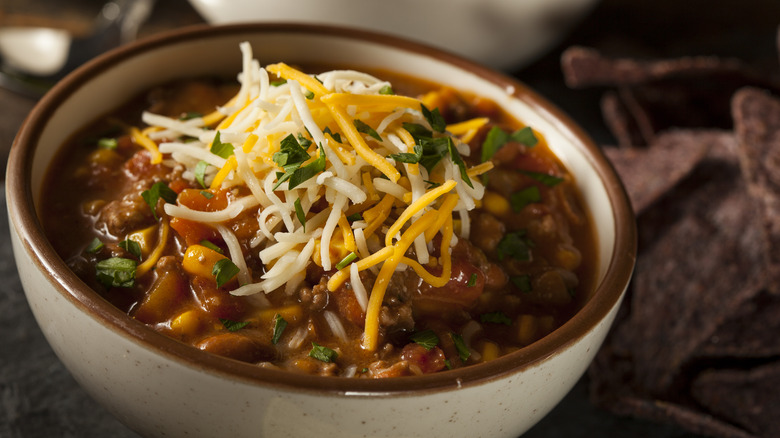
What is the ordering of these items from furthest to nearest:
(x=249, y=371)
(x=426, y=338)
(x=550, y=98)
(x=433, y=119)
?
1. (x=550, y=98)
2. (x=433, y=119)
3. (x=426, y=338)
4. (x=249, y=371)

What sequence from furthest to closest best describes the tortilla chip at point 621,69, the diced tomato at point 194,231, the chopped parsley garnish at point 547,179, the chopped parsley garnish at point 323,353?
the tortilla chip at point 621,69
the chopped parsley garnish at point 547,179
the diced tomato at point 194,231
the chopped parsley garnish at point 323,353

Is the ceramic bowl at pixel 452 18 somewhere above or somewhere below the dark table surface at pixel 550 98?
above

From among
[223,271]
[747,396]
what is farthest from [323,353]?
[747,396]

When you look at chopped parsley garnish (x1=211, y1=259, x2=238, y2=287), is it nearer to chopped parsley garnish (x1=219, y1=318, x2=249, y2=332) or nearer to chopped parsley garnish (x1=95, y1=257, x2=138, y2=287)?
chopped parsley garnish (x1=219, y1=318, x2=249, y2=332)

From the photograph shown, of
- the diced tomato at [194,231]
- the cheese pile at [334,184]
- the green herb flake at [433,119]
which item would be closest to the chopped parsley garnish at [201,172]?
the cheese pile at [334,184]

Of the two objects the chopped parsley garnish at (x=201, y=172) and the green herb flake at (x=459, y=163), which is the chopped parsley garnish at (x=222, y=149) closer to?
the chopped parsley garnish at (x=201, y=172)

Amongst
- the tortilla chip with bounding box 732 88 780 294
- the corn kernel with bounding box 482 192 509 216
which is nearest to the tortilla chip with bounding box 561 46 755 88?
the tortilla chip with bounding box 732 88 780 294

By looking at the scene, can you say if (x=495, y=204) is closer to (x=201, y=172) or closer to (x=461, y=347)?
(x=461, y=347)

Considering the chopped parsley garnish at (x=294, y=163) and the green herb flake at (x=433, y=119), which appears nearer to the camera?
the chopped parsley garnish at (x=294, y=163)
